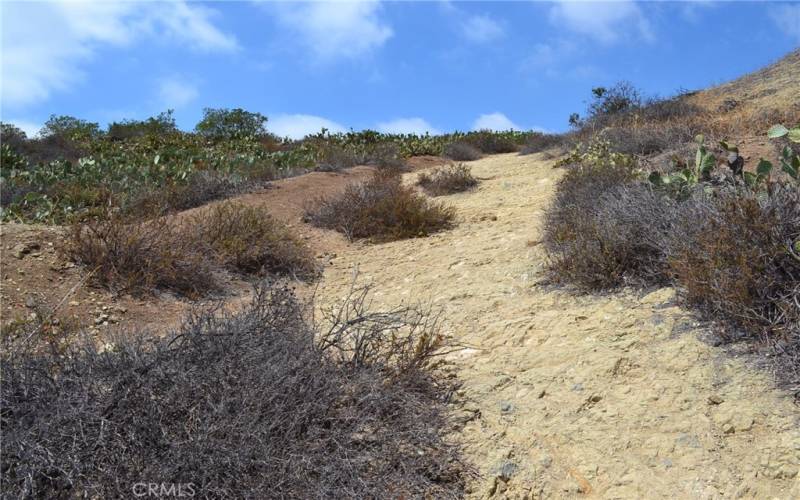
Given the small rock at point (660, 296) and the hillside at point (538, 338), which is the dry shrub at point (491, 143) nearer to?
the hillside at point (538, 338)

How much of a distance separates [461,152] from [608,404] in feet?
47.2

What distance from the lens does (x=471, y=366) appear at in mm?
4156

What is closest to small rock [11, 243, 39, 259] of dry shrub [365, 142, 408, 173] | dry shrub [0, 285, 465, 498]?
dry shrub [0, 285, 465, 498]

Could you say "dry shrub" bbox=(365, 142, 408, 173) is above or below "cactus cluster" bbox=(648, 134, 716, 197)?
above

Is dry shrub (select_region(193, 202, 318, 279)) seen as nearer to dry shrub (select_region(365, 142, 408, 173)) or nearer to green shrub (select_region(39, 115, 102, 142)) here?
dry shrub (select_region(365, 142, 408, 173))

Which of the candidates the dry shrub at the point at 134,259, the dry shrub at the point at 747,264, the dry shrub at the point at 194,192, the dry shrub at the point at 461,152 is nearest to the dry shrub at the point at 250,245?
the dry shrub at the point at 134,259

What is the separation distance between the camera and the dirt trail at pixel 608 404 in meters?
2.89

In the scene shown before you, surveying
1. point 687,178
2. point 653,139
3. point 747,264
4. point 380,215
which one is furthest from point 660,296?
point 653,139

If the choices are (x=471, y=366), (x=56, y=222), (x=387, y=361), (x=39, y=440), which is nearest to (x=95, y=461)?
(x=39, y=440)

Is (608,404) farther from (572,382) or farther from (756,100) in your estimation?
(756,100)

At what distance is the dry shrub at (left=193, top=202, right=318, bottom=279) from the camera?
23.3 feet

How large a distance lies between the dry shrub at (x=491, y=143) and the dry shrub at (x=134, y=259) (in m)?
13.6

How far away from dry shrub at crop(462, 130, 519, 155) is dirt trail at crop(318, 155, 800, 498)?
1420 centimetres

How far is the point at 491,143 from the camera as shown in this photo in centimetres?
1955
